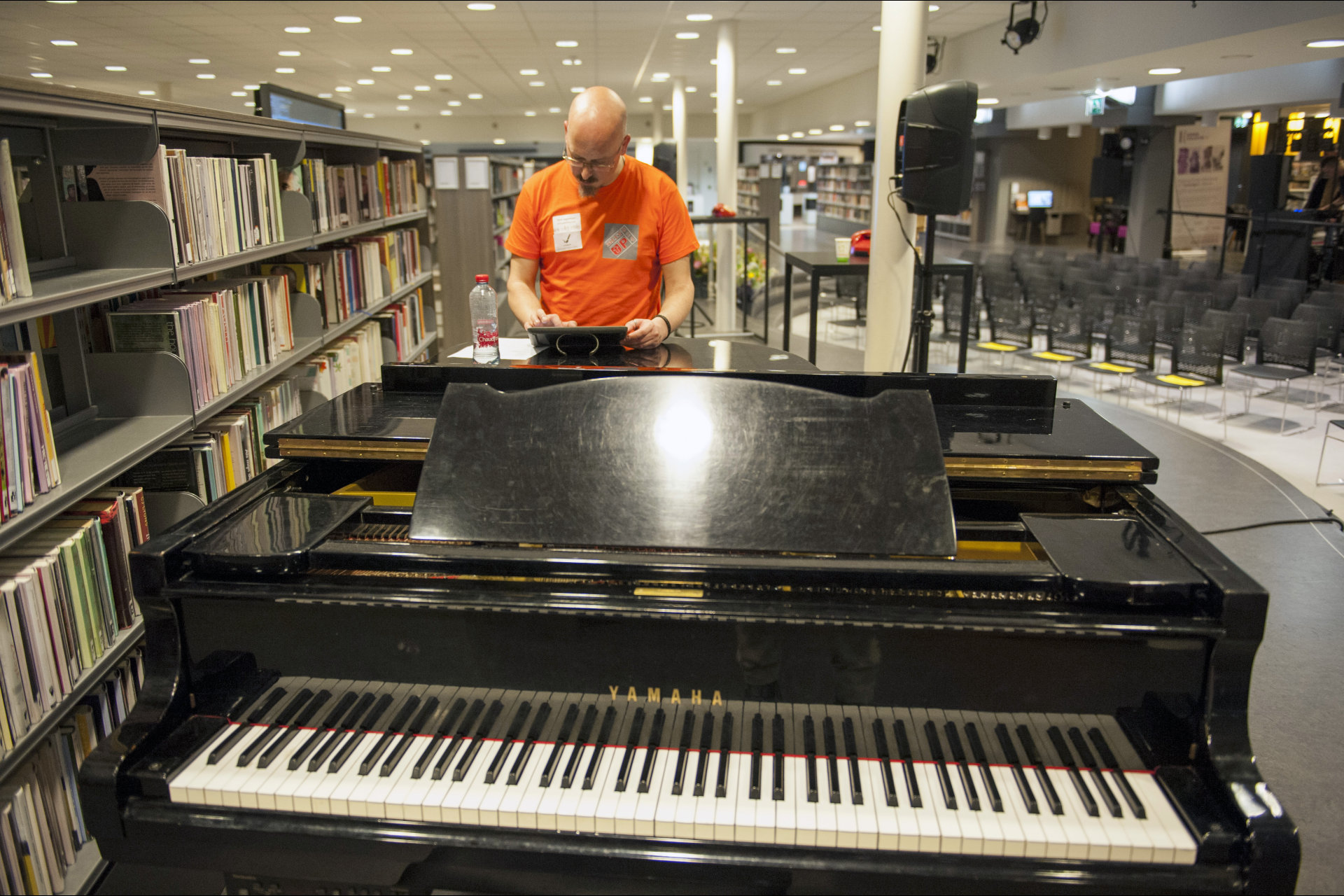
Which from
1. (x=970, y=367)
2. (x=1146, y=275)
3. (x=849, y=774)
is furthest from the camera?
(x=1146, y=275)

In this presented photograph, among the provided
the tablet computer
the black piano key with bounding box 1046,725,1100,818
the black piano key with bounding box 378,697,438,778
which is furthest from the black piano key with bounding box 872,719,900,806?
the tablet computer

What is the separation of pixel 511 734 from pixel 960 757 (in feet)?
2.35

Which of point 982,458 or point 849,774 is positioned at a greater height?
point 982,458

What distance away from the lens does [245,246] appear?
3123 mm

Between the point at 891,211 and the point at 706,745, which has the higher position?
the point at 891,211

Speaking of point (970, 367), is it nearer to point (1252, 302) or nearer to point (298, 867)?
point (1252, 302)

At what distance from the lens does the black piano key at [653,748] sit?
1296 mm

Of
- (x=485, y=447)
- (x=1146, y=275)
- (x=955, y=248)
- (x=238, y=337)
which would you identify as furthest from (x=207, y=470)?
(x=955, y=248)

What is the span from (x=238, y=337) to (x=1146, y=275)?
33.7ft

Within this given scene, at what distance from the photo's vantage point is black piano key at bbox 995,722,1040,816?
126cm

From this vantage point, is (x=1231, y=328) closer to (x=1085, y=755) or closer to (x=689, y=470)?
(x=1085, y=755)

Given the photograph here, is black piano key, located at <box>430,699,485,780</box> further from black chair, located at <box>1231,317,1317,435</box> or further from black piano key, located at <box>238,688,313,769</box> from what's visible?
black chair, located at <box>1231,317,1317,435</box>

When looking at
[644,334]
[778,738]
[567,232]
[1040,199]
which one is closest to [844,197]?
[1040,199]

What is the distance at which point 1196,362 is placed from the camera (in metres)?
6.56
